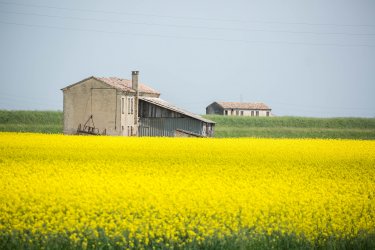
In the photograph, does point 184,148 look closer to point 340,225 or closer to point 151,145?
point 151,145

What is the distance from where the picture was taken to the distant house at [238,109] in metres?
111

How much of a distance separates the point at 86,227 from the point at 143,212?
130 centimetres

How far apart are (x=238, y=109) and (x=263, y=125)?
2535 centimetres

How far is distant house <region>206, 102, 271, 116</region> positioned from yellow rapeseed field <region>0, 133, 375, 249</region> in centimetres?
8864

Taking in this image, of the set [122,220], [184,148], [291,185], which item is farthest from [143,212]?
[184,148]

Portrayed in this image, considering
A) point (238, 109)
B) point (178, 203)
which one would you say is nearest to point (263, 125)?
point (238, 109)

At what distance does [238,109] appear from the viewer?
366ft

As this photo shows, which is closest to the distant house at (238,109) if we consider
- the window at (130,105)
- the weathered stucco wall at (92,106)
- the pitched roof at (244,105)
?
the pitched roof at (244,105)

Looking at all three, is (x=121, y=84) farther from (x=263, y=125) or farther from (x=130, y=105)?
(x=263, y=125)

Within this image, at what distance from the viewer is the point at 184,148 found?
96.1ft

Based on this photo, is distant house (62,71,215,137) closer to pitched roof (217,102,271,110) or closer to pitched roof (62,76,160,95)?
pitched roof (62,76,160,95)

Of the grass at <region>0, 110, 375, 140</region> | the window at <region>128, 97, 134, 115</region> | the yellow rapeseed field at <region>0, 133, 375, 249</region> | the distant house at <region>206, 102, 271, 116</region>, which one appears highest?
the distant house at <region>206, 102, 271, 116</region>

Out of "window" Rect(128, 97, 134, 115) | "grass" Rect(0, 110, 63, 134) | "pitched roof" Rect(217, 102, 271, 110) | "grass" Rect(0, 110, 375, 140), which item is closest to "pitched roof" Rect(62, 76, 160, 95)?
"window" Rect(128, 97, 134, 115)

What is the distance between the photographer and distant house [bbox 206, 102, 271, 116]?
4387 inches
